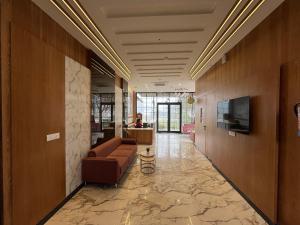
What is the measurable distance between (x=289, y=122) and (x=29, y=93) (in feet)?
11.1

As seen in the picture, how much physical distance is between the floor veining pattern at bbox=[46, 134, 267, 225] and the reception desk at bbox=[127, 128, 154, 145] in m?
4.06

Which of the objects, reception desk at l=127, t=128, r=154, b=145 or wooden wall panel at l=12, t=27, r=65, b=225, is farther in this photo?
reception desk at l=127, t=128, r=154, b=145

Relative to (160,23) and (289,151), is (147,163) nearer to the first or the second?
(289,151)

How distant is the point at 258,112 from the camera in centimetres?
280

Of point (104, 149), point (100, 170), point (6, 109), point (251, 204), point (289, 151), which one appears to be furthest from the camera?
point (104, 149)

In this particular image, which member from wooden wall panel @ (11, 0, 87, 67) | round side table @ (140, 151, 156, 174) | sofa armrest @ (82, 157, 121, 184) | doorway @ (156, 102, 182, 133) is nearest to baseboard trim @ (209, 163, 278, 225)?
round side table @ (140, 151, 156, 174)

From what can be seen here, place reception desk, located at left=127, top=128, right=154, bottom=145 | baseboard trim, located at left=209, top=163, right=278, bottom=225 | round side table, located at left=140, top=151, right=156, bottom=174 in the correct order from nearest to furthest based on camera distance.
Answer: baseboard trim, located at left=209, top=163, right=278, bottom=225
round side table, located at left=140, top=151, right=156, bottom=174
reception desk, located at left=127, top=128, right=154, bottom=145

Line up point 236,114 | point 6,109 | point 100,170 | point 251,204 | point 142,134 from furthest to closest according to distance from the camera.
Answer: point 142,134
point 100,170
point 236,114
point 251,204
point 6,109

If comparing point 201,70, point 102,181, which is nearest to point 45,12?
point 102,181

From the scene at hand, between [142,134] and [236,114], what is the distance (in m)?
5.63

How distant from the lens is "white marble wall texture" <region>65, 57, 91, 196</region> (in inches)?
125

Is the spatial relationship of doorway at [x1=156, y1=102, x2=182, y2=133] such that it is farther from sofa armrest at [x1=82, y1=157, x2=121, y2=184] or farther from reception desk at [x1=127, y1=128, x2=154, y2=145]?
sofa armrest at [x1=82, y1=157, x2=121, y2=184]

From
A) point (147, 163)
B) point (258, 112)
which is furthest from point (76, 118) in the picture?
point (258, 112)

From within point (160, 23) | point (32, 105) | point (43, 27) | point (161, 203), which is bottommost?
point (161, 203)
